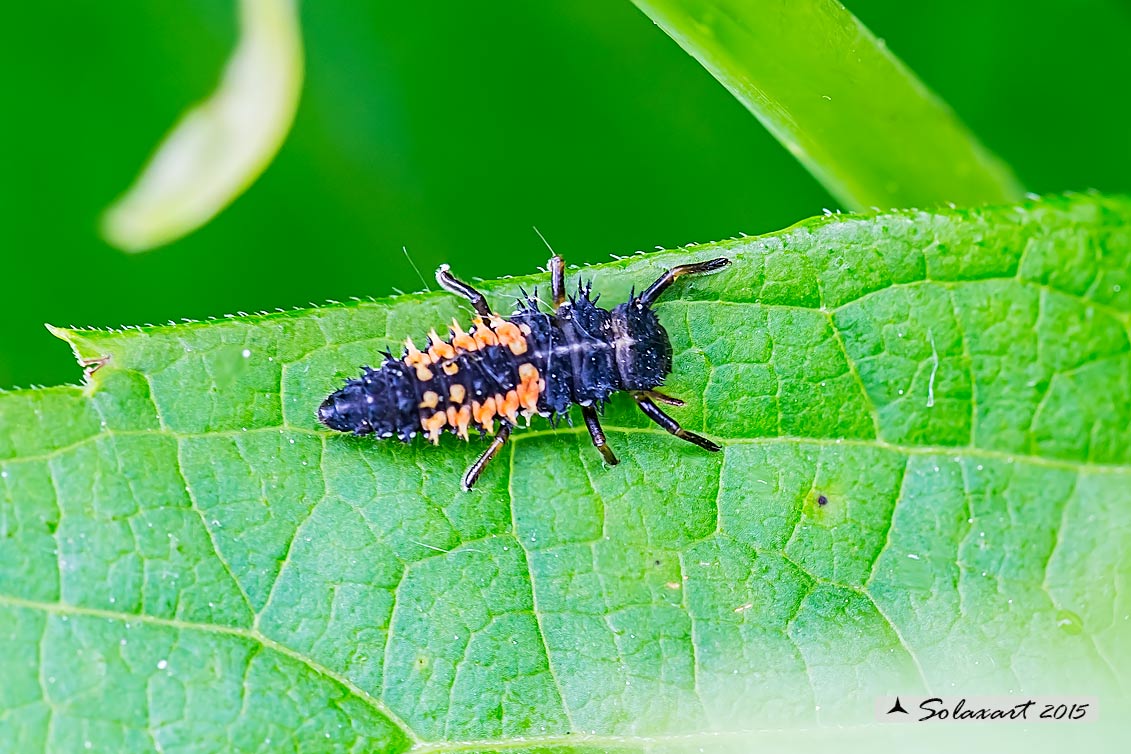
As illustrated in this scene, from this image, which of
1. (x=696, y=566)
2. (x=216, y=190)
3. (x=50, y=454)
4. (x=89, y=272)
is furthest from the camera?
(x=89, y=272)

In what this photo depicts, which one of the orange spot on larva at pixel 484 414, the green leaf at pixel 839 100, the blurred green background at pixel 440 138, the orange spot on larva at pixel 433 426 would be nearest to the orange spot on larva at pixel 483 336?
the orange spot on larva at pixel 484 414

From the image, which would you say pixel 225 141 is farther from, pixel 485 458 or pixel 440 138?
pixel 485 458

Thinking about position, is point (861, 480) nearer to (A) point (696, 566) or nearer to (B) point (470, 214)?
(A) point (696, 566)

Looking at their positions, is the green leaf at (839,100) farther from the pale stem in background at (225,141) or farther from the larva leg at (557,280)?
the pale stem in background at (225,141)

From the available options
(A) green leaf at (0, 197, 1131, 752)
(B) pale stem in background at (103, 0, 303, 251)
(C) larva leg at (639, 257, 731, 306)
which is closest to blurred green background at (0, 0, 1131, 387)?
(B) pale stem in background at (103, 0, 303, 251)

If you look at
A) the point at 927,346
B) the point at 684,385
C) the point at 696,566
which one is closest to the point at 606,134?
the point at 684,385

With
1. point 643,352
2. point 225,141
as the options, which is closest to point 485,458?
point 643,352

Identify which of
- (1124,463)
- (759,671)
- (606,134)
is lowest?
(759,671)
